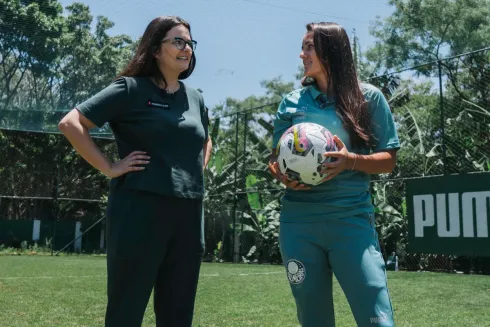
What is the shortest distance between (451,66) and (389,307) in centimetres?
908

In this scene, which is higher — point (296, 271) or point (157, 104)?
point (157, 104)

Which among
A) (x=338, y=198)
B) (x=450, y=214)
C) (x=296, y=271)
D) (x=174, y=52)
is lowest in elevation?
(x=296, y=271)

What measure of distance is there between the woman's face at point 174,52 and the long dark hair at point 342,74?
20.5 inches

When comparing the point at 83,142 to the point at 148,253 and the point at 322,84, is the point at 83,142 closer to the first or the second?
the point at 148,253

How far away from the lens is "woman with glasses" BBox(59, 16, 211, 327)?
2.31m

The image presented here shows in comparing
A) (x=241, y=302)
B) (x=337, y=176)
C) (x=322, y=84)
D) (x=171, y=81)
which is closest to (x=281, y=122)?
(x=322, y=84)

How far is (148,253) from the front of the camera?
2.31 metres

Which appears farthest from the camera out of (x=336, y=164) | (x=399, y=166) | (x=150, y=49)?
(x=399, y=166)

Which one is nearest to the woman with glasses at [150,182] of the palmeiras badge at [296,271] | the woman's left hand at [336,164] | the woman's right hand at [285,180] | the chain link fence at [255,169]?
the woman's right hand at [285,180]

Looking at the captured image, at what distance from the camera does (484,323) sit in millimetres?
4723

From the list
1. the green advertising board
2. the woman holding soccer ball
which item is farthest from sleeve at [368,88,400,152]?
the green advertising board

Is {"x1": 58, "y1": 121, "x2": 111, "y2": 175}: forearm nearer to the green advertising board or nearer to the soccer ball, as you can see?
the soccer ball

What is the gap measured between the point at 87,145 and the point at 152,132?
0.86ft

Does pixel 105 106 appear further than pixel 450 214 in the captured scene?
No
